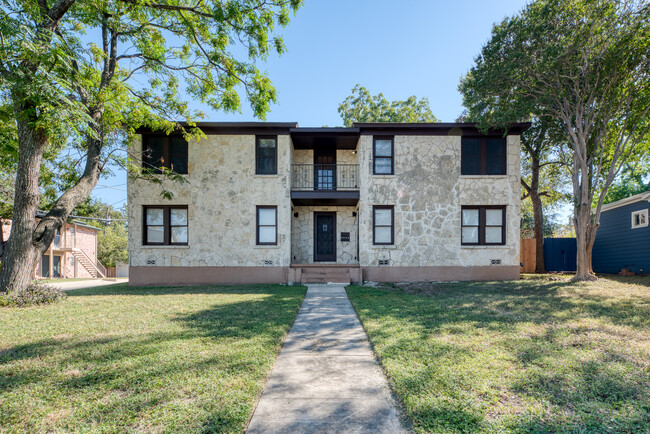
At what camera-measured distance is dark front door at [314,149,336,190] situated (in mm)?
13859

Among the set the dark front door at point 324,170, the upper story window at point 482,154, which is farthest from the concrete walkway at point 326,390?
the upper story window at point 482,154

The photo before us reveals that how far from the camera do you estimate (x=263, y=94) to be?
35.0 ft

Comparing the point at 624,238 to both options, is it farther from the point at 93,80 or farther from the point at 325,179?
the point at 93,80

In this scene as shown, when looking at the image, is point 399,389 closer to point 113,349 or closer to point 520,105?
point 113,349

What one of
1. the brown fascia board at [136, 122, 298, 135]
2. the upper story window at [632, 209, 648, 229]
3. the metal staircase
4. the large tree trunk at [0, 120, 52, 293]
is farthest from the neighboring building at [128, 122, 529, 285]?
the metal staircase

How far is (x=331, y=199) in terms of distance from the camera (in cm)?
1254

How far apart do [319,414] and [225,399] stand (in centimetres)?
83

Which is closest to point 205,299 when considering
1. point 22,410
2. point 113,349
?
point 113,349

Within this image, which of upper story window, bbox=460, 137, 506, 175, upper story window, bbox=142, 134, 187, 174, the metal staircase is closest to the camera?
upper story window, bbox=142, 134, 187, 174

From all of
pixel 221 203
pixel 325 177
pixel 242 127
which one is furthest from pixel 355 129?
pixel 221 203

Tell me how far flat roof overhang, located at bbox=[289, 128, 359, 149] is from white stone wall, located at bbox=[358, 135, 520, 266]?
0.62 meters

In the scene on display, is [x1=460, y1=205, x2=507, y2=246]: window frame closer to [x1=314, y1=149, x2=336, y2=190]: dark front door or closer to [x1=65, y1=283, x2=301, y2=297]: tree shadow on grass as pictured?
[x1=314, y1=149, x2=336, y2=190]: dark front door

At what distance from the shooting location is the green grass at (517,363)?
258 cm

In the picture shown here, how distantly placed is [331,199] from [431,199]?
3796mm
